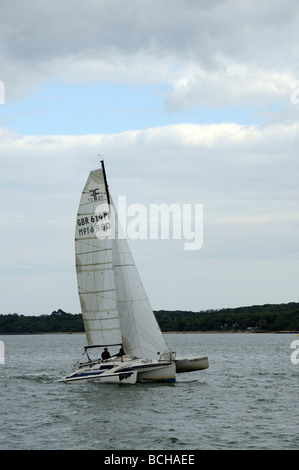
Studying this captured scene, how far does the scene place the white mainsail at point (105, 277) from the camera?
42.9 m

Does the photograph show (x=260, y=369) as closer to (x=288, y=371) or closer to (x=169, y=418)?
(x=288, y=371)

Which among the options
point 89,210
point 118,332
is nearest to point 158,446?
point 118,332

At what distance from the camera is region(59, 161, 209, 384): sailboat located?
139 feet

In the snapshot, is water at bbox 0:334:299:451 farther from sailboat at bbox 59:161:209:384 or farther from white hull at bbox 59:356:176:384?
sailboat at bbox 59:161:209:384

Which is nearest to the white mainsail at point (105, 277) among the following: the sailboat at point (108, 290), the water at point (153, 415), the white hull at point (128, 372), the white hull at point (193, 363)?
the sailboat at point (108, 290)

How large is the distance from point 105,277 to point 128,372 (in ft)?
21.0

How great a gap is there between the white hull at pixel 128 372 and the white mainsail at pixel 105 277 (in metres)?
1.76

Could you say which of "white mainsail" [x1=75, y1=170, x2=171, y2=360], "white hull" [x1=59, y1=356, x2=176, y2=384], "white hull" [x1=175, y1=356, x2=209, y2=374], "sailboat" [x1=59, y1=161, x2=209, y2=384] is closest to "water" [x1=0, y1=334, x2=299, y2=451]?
"white hull" [x1=59, y1=356, x2=176, y2=384]

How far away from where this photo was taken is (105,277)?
43.2m

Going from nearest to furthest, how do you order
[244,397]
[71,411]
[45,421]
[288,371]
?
[45,421], [71,411], [244,397], [288,371]

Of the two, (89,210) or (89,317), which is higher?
(89,210)

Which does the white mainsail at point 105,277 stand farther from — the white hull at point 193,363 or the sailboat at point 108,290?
the white hull at point 193,363

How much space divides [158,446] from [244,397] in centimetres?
1526
